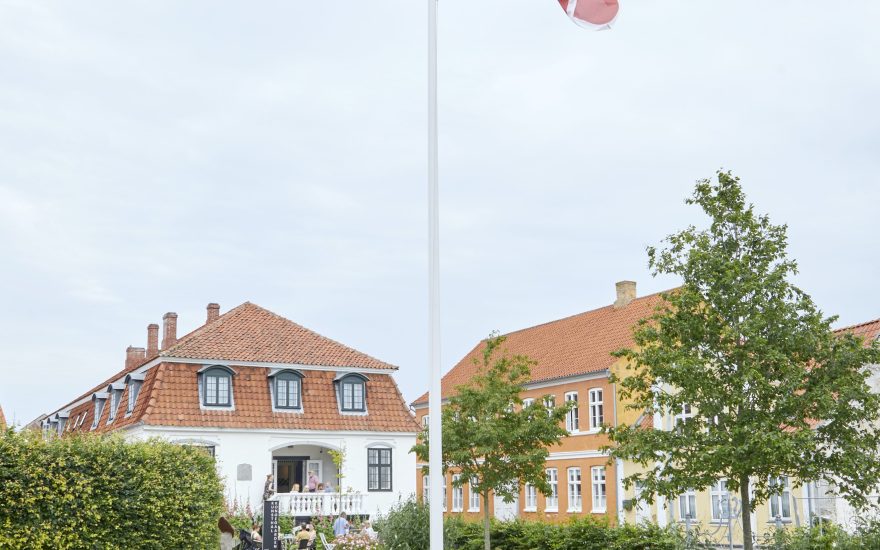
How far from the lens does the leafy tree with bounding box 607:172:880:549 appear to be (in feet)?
54.2

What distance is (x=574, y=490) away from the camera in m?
45.7

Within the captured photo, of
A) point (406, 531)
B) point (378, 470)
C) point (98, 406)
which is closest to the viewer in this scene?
point (406, 531)

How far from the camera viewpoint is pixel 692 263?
17922 millimetres

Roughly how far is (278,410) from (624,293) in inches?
807

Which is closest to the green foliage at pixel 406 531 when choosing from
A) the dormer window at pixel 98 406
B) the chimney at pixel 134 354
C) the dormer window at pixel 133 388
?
the dormer window at pixel 133 388

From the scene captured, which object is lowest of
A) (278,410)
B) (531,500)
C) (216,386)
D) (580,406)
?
(531,500)

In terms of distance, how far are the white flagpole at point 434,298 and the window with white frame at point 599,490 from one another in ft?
103

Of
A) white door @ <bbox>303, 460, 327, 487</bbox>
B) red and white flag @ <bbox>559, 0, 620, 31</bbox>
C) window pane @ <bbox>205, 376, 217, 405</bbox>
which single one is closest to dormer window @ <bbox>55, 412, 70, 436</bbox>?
white door @ <bbox>303, 460, 327, 487</bbox>

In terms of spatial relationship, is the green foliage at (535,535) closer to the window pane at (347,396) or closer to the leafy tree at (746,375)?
the leafy tree at (746,375)

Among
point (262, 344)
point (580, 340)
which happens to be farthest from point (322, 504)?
point (580, 340)

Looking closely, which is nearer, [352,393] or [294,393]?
[294,393]

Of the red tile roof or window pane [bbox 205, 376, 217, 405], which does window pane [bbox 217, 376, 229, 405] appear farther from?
the red tile roof

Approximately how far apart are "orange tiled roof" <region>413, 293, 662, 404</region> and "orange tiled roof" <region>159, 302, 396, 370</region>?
709 centimetres

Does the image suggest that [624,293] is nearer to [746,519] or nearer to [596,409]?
[596,409]
